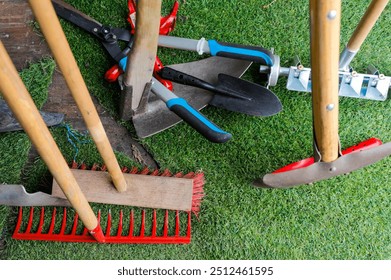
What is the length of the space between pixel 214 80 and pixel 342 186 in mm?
667

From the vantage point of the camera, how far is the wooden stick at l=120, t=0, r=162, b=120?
1.65 meters

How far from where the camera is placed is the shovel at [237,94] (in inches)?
80.6

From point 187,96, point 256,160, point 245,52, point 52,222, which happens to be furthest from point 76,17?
point 256,160

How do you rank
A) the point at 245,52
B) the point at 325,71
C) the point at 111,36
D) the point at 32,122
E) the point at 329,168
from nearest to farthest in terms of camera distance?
1. the point at 32,122
2. the point at 325,71
3. the point at 329,168
4. the point at 245,52
5. the point at 111,36

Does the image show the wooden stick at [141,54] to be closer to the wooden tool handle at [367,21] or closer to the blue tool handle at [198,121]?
the blue tool handle at [198,121]

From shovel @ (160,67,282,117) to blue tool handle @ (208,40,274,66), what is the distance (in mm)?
95

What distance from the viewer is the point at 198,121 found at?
1.88m

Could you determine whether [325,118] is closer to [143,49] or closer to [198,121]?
[198,121]

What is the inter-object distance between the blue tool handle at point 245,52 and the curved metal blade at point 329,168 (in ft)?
1.51

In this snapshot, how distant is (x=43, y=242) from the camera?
Answer: 6.83 feet

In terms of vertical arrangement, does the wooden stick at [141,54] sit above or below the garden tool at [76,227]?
above

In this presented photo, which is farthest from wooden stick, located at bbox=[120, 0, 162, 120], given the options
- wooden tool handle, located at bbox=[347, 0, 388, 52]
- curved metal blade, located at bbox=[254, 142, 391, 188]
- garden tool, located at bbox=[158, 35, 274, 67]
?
wooden tool handle, located at bbox=[347, 0, 388, 52]

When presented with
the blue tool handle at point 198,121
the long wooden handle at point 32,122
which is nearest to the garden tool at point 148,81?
the blue tool handle at point 198,121

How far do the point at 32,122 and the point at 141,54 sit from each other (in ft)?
1.96
